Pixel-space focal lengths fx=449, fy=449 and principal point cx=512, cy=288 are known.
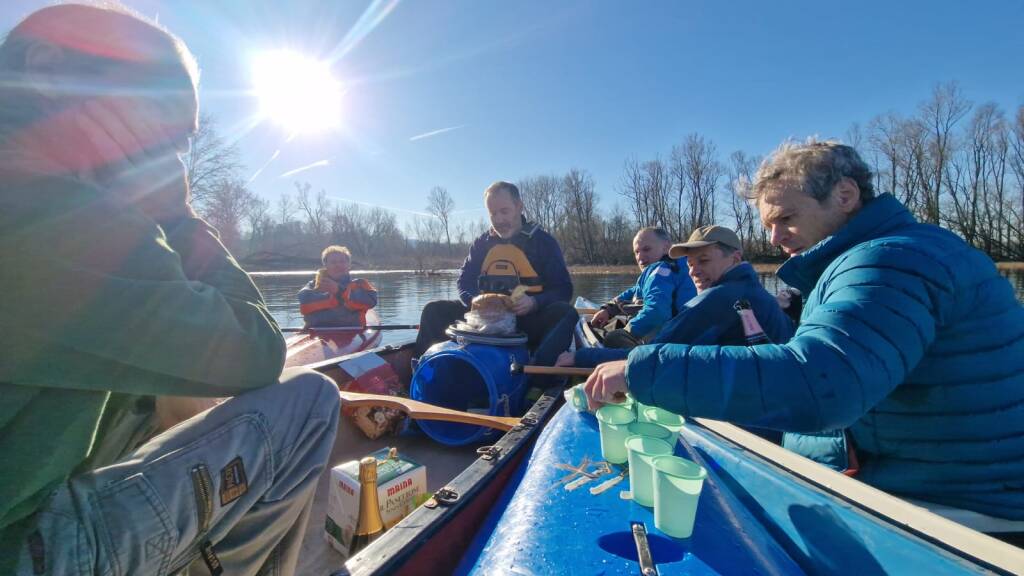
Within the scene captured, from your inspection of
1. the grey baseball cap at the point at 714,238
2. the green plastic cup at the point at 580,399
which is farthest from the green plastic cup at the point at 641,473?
the grey baseball cap at the point at 714,238

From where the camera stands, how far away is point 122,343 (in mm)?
897

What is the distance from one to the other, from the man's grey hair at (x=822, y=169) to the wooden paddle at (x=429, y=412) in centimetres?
165

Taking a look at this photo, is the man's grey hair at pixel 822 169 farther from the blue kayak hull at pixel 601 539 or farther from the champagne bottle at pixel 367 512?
the champagne bottle at pixel 367 512

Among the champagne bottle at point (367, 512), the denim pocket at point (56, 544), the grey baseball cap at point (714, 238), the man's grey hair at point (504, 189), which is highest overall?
the man's grey hair at point (504, 189)

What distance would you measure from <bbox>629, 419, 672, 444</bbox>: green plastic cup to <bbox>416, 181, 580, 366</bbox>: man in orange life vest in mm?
1814

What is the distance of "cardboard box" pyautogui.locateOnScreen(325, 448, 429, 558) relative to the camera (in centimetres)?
184

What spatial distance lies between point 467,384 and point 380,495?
1.60 metres

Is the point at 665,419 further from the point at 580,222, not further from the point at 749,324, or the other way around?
the point at 580,222

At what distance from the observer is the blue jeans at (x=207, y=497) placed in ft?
2.83

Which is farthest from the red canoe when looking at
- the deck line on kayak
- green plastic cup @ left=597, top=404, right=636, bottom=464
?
the deck line on kayak

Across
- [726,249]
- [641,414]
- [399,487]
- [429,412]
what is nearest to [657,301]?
[726,249]

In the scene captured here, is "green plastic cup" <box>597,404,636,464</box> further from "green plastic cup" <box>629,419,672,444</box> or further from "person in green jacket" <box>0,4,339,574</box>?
"person in green jacket" <box>0,4,339,574</box>

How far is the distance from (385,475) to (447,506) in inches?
25.4

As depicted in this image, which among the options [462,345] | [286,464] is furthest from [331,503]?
[462,345]
